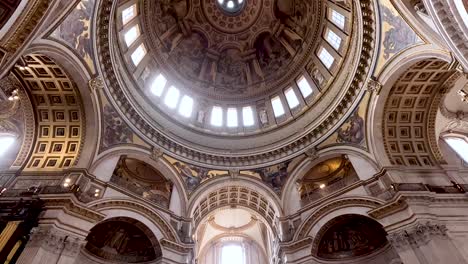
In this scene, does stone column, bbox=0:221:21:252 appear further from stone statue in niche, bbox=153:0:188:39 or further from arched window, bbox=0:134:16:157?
stone statue in niche, bbox=153:0:188:39

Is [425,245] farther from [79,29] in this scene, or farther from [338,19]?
[79,29]

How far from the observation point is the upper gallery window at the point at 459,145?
16938mm

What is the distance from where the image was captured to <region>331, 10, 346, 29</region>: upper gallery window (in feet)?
64.7

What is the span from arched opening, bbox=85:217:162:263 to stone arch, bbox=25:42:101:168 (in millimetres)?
3496

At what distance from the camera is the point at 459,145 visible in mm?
17500

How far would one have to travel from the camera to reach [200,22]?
27125mm

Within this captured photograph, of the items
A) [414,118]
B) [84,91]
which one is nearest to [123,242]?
[84,91]

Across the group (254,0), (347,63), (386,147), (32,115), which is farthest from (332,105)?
(32,115)

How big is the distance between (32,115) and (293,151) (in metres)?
15.7

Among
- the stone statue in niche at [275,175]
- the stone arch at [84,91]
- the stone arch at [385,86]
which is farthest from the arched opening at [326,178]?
the stone arch at [84,91]

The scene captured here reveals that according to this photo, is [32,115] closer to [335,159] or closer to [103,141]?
[103,141]

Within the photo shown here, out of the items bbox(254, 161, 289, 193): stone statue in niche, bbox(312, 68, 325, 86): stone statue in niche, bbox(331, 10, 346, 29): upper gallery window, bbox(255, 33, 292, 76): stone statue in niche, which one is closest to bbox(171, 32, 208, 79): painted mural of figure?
bbox(255, 33, 292, 76): stone statue in niche

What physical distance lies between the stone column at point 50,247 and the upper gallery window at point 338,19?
20.5 m

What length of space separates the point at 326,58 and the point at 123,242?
1876cm
